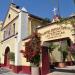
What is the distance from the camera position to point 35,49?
23.8 meters

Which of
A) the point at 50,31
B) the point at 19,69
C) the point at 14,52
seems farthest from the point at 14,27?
the point at 50,31

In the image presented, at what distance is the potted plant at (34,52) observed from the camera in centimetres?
2372

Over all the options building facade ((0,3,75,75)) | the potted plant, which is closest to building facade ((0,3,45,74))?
building facade ((0,3,75,75))

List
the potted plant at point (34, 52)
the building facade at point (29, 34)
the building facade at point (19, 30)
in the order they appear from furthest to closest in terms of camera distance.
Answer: the building facade at point (19, 30) → the potted plant at point (34, 52) → the building facade at point (29, 34)

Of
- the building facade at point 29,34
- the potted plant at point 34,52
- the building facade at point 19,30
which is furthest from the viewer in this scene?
the building facade at point 19,30

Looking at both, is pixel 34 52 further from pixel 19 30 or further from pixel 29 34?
pixel 19 30

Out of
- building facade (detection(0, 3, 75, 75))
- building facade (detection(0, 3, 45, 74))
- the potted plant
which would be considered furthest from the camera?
building facade (detection(0, 3, 45, 74))

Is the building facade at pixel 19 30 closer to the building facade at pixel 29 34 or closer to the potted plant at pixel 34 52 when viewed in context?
the building facade at pixel 29 34

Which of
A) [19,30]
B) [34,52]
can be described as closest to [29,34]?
[19,30]

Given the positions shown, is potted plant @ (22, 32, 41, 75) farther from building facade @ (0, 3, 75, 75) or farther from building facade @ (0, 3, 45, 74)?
building facade @ (0, 3, 45, 74)

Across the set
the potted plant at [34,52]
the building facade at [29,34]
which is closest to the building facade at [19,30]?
the building facade at [29,34]

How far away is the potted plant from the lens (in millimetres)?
23719

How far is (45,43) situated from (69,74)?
13.9 feet

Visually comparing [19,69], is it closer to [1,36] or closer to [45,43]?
[45,43]
